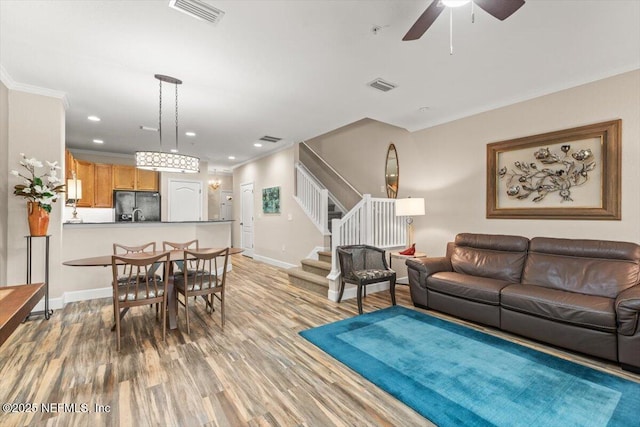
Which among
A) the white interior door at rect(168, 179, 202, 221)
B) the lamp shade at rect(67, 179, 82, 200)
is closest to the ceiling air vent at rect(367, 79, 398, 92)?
the lamp shade at rect(67, 179, 82, 200)

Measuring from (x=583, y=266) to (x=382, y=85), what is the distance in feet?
9.65

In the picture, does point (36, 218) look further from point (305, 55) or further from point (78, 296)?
point (305, 55)

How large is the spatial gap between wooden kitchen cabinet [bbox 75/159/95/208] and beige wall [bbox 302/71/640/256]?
5.78 meters

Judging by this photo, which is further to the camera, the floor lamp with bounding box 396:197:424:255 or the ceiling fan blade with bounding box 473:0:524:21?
the floor lamp with bounding box 396:197:424:255

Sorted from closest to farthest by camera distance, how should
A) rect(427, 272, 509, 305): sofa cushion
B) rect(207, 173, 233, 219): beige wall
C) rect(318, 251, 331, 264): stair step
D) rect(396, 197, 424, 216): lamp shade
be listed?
1. rect(427, 272, 509, 305): sofa cushion
2. rect(396, 197, 424, 216): lamp shade
3. rect(318, 251, 331, 264): stair step
4. rect(207, 173, 233, 219): beige wall

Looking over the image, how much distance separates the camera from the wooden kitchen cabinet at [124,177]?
22.4 ft

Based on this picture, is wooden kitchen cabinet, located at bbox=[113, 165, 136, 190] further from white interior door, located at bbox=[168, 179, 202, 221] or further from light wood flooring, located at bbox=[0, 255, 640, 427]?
light wood flooring, located at bbox=[0, 255, 640, 427]

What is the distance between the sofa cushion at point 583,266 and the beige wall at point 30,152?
5924mm

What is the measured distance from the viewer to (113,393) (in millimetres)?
2127

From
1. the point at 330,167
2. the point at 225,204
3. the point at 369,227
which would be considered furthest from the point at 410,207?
the point at 225,204

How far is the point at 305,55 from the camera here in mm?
2836

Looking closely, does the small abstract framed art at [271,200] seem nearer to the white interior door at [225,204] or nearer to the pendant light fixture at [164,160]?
the pendant light fixture at [164,160]

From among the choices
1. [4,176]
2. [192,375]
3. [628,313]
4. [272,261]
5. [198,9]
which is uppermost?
[198,9]

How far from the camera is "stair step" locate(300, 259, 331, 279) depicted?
190 inches
